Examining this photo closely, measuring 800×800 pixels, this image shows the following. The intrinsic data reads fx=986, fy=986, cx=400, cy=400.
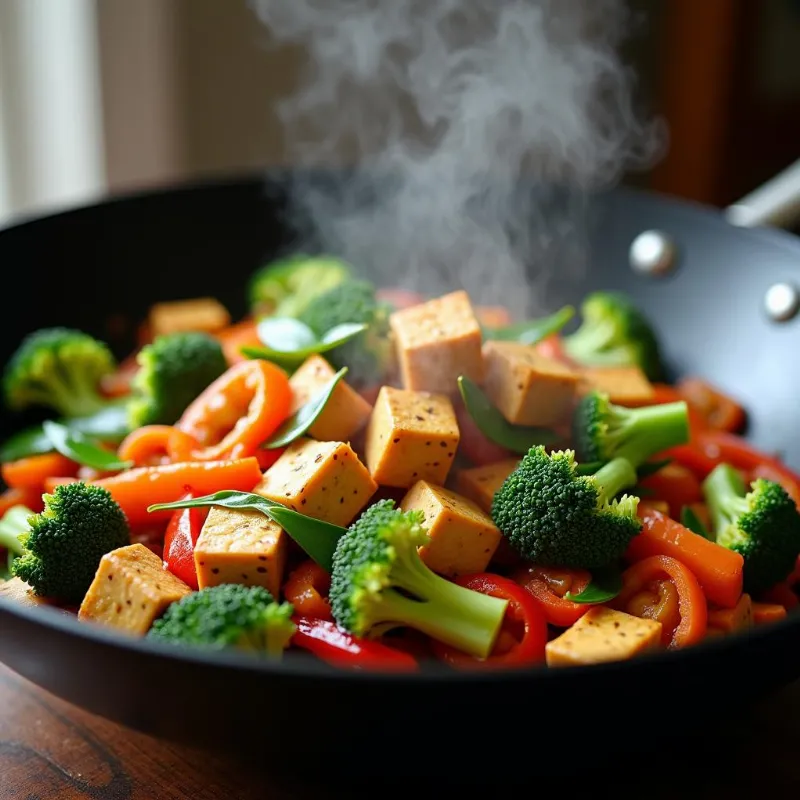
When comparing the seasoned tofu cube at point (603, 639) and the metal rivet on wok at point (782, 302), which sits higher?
the metal rivet on wok at point (782, 302)

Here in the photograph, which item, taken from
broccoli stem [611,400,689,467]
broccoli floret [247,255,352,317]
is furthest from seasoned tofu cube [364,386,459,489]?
broccoli floret [247,255,352,317]

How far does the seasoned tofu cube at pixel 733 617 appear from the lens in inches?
64.8

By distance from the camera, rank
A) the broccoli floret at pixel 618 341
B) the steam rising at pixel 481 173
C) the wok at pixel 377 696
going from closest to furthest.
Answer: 1. the wok at pixel 377 696
2. the broccoli floret at pixel 618 341
3. the steam rising at pixel 481 173

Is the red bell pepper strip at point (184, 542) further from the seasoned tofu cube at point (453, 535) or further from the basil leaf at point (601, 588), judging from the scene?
the basil leaf at point (601, 588)

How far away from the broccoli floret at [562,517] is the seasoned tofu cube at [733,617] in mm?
192

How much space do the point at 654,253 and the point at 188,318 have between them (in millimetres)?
1253

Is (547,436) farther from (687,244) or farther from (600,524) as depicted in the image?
(687,244)

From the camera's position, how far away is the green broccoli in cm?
164

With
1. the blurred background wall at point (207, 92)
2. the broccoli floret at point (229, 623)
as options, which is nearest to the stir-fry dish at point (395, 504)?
the broccoli floret at point (229, 623)

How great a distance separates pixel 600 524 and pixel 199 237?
161cm

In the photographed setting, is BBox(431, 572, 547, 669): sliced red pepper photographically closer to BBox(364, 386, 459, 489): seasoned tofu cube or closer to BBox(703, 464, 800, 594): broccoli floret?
BBox(364, 386, 459, 489): seasoned tofu cube

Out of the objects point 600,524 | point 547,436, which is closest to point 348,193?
point 547,436

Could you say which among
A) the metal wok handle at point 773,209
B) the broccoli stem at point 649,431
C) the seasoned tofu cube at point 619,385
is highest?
the metal wok handle at point 773,209

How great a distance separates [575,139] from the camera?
2.81m
